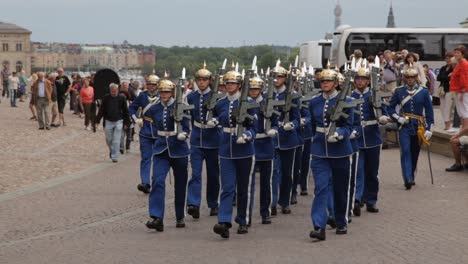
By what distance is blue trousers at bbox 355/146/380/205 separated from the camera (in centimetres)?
1488

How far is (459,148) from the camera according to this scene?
64.6ft

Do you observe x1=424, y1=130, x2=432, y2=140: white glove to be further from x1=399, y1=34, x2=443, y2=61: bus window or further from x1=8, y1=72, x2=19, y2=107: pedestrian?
x1=8, y1=72, x2=19, y2=107: pedestrian

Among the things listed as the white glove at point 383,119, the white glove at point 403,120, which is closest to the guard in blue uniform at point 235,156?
the white glove at point 383,119

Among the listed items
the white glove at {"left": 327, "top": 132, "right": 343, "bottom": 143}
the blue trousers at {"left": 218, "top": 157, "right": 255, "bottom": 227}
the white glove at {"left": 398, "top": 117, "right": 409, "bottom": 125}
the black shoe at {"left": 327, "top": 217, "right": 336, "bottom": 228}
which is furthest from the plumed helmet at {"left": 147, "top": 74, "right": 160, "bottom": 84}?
the white glove at {"left": 327, "top": 132, "right": 343, "bottom": 143}

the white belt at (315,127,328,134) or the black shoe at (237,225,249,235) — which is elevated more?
the white belt at (315,127,328,134)

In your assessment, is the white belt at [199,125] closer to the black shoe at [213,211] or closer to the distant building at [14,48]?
the black shoe at [213,211]

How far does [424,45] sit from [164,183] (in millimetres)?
30852

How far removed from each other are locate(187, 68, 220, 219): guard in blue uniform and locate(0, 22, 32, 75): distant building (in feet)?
544

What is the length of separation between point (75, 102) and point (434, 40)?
48.8ft

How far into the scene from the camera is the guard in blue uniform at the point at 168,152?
13.6 m

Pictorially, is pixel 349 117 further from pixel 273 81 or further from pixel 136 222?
pixel 136 222

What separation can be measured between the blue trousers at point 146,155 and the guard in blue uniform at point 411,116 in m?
3.79

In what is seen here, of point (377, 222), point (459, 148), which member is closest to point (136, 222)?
point (377, 222)

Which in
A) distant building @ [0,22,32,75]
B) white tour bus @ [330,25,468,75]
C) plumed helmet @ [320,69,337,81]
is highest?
white tour bus @ [330,25,468,75]
